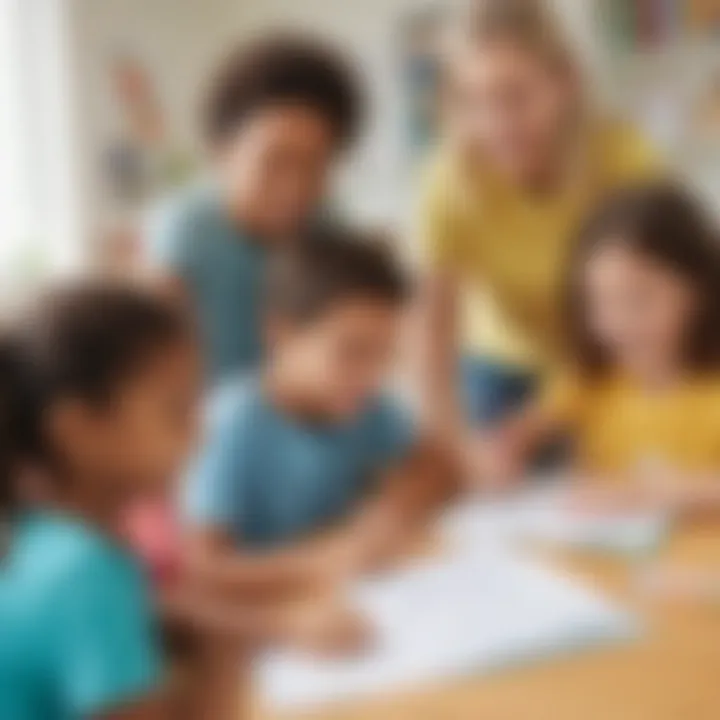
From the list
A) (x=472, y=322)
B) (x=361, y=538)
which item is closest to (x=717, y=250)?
(x=472, y=322)

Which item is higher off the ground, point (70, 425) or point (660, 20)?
point (660, 20)

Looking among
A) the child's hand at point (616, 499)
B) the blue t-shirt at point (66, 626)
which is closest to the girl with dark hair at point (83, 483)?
the blue t-shirt at point (66, 626)

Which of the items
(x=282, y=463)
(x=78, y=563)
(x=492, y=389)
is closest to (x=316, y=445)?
(x=282, y=463)

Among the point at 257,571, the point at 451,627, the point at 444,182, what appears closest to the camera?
the point at 451,627

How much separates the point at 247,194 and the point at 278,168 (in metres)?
0.03

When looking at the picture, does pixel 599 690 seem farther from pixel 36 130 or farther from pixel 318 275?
pixel 36 130

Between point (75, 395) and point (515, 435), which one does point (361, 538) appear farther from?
point (75, 395)

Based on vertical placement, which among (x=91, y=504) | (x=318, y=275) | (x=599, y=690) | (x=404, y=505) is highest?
(x=318, y=275)

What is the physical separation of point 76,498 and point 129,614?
0.25 ft

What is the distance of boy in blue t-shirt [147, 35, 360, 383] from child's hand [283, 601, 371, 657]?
183mm

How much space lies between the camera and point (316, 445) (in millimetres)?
1043

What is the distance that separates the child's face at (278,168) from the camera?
0.99m

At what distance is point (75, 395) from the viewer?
0.76m

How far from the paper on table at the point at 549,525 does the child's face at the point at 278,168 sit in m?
0.24
